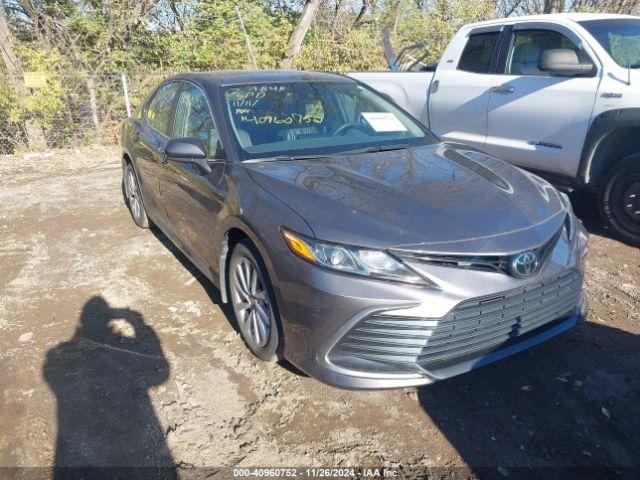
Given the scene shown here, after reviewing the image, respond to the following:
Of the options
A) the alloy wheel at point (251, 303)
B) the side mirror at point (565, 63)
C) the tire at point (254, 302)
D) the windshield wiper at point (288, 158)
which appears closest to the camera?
the tire at point (254, 302)

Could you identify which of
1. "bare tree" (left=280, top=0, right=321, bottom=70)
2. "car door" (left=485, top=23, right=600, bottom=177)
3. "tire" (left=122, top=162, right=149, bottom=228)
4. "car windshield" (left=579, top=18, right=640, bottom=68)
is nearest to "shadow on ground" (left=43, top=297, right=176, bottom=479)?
"tire" (left=122, top=162, right=149, bottom=228)

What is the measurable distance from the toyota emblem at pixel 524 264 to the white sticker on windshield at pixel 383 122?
164 cm

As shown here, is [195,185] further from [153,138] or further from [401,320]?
[401,320]

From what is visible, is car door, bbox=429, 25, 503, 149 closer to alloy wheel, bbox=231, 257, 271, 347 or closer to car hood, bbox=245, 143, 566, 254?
car hood, bbox=245, 143, 566, 254

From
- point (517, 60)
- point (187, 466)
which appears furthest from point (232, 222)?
point (517, 60)

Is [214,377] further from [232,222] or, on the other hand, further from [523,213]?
[523,213]

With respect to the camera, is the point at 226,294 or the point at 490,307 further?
the point at 226,294

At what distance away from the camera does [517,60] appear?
5363 millimetres

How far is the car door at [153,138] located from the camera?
432 cm

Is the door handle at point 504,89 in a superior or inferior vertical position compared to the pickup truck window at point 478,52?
inferior

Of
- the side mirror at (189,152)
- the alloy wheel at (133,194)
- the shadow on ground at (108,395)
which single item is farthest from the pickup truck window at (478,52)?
the shadow on ground at (108,395)

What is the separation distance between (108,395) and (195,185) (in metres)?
1.39

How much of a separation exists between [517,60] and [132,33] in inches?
321

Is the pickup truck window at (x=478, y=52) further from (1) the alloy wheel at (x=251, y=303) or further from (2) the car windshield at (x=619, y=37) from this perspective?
(1) the alloy wheel at (x=251, y=303)
